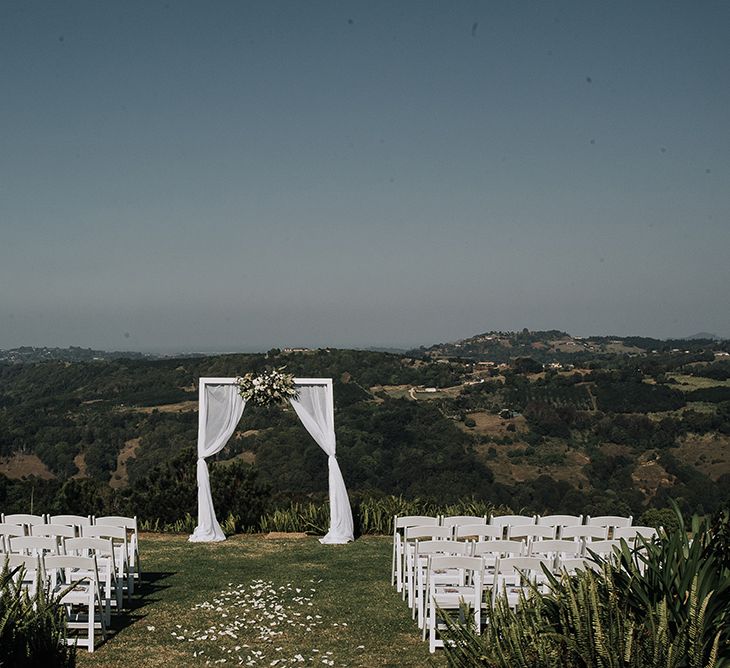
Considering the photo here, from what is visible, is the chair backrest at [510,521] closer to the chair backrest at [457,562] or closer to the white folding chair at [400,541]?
the white folding chair at [400,541]

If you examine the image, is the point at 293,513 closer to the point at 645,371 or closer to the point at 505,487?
the point at 505,487

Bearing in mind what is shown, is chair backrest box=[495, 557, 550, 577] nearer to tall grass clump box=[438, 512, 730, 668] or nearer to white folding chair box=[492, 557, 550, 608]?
white folding chair box=[492, 557, 550, 608]

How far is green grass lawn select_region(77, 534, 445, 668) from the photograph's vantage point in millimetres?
7375

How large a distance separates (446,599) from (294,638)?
1393 millimetres

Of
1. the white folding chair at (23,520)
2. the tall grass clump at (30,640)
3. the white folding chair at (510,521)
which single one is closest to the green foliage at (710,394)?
the white folding chair at (510,521)

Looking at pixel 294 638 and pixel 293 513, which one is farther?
pixel 293 513

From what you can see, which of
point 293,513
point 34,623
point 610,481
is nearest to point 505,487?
point 610,481

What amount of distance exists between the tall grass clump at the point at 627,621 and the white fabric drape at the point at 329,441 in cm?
722

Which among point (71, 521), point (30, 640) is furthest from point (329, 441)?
point (30, 640)

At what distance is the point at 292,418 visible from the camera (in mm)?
32750

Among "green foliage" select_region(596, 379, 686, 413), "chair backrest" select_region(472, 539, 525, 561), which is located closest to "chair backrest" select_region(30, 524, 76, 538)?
"chair backrest" select_region(472, 539, 525, 561)

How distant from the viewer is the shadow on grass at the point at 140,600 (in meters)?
8.36

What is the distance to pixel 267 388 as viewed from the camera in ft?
45.0

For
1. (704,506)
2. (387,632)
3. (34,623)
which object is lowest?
(704,506)
